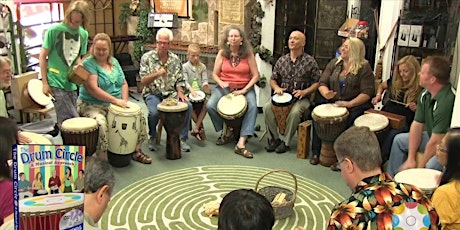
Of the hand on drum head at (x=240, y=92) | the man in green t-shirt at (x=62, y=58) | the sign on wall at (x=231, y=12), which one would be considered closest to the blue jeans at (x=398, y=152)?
the hand on drum head at (x=240, y=92)

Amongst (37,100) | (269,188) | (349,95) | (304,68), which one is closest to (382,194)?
(269,188)

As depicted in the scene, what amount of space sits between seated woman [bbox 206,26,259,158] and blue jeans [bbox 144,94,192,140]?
0.28 metres

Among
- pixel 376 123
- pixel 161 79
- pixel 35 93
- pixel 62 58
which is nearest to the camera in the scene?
pixel 376 123

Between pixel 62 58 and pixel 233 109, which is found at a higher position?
pixel 62 58

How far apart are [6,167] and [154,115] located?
266 cm

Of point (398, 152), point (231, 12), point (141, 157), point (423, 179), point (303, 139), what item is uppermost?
point (231, 12)

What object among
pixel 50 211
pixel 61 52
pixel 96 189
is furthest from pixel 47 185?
pixel 61 52

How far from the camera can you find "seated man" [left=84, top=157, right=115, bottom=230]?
6.20ft

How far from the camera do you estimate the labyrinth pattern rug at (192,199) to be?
348 cm

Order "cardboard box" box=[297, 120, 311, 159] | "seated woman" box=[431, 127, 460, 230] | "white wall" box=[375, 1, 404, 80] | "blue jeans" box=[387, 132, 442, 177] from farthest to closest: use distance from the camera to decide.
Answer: "white wall" box=[375, 1, 404, 80] < "cardboard box" box=[297, 120, 311, 159] < "blue jeans" box=[387, 132, 442, 177] < "seated woman" box=[431, 127, 460, 230]

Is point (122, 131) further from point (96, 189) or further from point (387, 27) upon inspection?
point (387, 27)

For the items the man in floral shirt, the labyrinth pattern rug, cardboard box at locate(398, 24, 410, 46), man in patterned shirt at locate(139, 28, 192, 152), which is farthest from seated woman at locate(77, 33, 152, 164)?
cardboard box at locate(398, 24, 410, 46)

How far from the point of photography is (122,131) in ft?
14.1

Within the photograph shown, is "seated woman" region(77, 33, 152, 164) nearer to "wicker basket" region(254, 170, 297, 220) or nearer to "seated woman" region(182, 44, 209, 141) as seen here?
"seated woman" region(182, 44, 209, 141)
